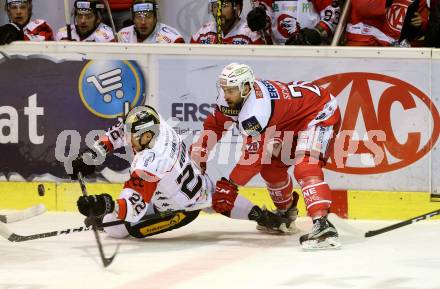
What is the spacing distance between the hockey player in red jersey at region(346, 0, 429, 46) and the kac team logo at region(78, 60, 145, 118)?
157cm

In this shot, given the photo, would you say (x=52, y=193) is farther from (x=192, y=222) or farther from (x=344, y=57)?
(x=344, y=57)

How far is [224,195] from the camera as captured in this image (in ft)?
20.7

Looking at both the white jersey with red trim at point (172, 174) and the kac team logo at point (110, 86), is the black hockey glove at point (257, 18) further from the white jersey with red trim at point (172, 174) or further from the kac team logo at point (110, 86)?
the white jersey with red trim at point (172, 174)

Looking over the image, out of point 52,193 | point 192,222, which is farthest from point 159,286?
point 52,193

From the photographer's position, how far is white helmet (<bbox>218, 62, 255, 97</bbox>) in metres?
6.08

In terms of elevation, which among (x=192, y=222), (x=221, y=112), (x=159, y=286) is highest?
(x=221, y=112)

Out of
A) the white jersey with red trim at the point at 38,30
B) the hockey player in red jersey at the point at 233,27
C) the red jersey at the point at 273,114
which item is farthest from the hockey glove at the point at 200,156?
the white jersey with red trim at the point at 38,30

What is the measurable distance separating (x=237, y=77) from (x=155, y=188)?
78 cm

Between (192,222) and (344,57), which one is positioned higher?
(344,57)

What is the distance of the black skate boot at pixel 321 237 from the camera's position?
5973 millimetres

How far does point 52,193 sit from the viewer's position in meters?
7.38

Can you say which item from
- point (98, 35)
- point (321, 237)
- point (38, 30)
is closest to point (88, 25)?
point (98, 35)

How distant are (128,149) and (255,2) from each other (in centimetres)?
153

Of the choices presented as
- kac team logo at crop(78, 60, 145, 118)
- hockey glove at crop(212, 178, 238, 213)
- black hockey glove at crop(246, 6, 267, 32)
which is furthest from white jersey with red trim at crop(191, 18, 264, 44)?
hockey glove at crop(212, 178, 238, 213)
